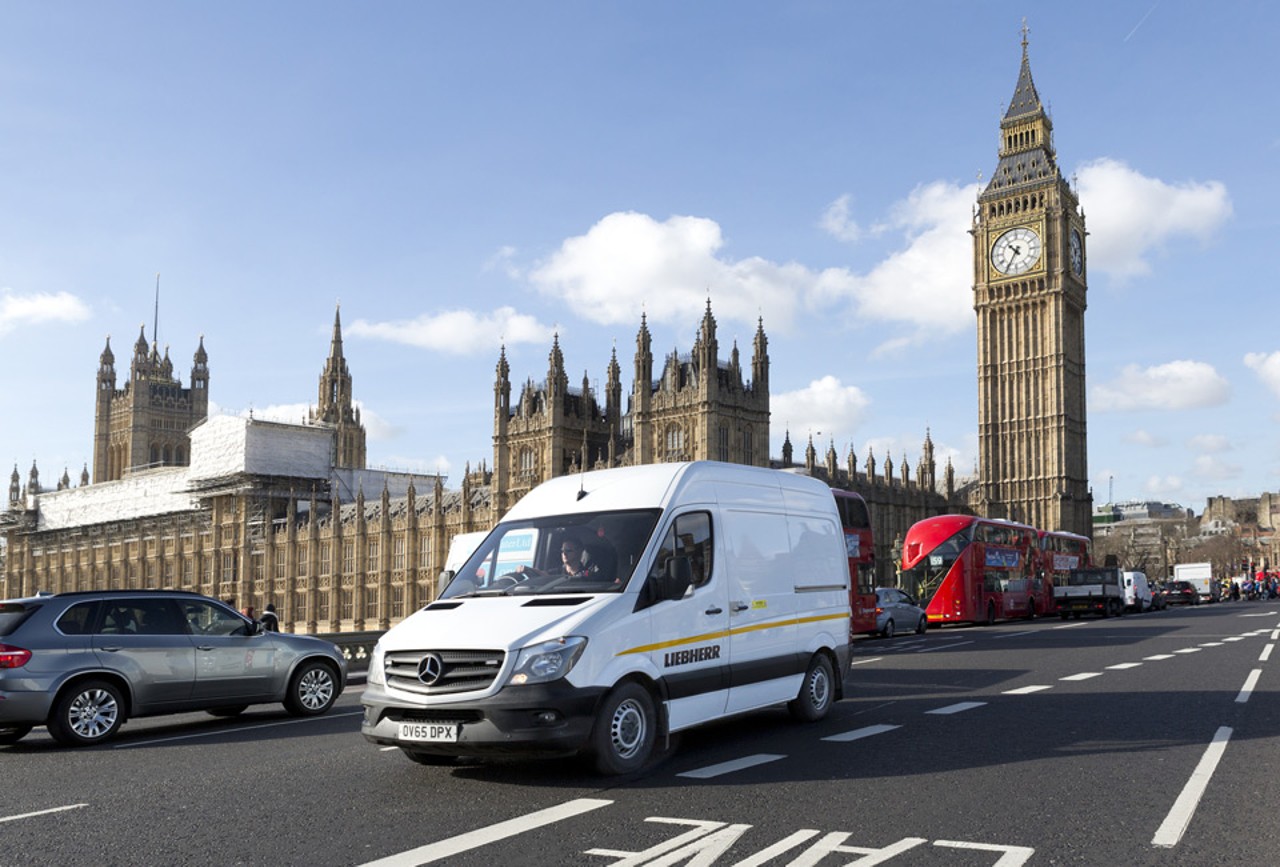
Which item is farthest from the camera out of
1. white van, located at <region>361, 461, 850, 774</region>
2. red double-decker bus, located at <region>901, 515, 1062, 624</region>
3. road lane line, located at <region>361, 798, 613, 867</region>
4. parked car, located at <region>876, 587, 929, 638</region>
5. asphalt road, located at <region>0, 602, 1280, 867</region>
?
red double-decker bus, located at <region>901, 515, 1062, 624</region>

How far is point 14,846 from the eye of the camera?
6559 mm

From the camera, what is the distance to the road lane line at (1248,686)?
41.0 feet

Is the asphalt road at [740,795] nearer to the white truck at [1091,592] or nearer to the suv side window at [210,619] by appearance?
the suv side window at [210,619]

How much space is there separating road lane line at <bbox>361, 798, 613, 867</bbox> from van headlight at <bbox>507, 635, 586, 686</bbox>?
2.73ft

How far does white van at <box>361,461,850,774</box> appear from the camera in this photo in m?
7.72

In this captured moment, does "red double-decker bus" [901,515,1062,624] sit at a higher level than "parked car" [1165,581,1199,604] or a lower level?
higher

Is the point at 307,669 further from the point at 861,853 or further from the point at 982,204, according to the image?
the point at 982,204

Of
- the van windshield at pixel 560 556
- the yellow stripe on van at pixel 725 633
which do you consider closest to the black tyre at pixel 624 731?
the yellow stripe on van at pixel 725 633

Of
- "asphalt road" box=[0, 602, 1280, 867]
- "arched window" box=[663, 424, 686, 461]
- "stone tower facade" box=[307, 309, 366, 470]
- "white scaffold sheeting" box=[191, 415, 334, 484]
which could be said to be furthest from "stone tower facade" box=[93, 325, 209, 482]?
"asphalt road" box=[0, 602, 1280, 867]

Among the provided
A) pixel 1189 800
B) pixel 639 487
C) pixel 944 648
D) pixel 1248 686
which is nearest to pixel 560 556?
pixel 639 487

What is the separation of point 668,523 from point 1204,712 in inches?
245

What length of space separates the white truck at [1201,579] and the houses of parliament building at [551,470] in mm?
8355

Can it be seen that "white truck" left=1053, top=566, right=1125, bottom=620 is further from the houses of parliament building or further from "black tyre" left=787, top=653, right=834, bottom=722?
"black tyre" left=787, top=653, right=834, bottom=722

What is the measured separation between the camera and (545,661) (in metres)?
7.70
